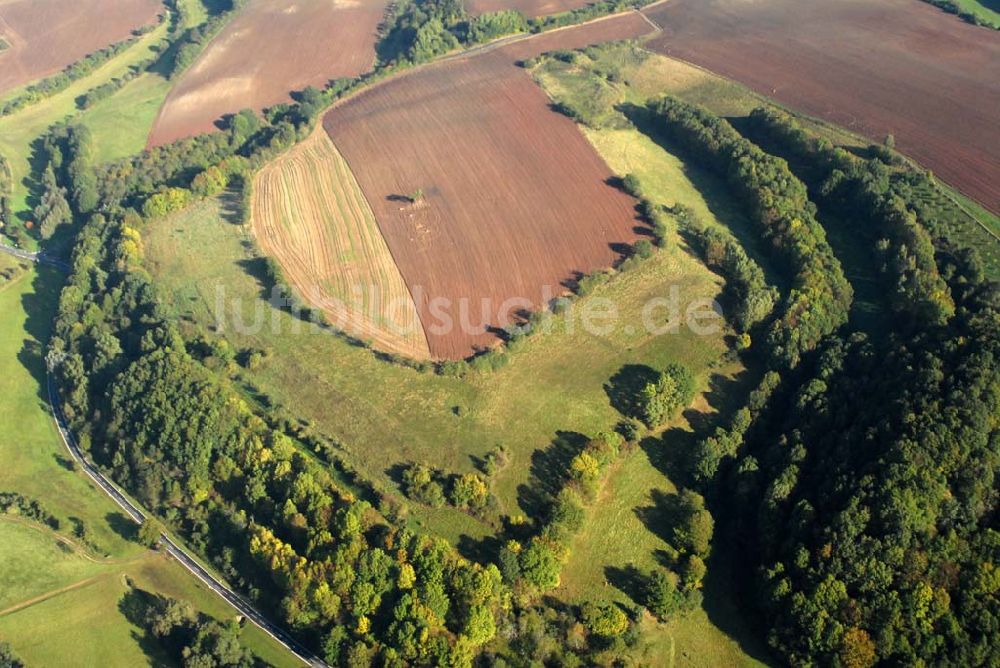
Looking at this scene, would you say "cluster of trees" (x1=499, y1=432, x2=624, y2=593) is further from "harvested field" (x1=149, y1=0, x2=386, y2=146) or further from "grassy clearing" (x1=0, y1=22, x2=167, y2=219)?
"grassy clearing" (x1=0, y1=22, x2=167, y2=219)

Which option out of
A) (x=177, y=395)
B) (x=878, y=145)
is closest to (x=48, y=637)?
(x=177, y=395)

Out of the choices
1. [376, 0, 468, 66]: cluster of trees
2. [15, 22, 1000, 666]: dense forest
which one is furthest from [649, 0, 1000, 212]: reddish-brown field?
[376, 0, 468, 66]: cluster of trees

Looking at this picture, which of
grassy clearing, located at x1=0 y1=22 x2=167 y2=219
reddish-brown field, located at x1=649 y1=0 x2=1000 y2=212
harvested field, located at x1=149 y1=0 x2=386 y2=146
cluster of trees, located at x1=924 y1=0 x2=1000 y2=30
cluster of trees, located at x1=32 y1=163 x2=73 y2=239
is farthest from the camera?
cluster of trees, located at x1=924 y1=0 x2=1000 y2=30

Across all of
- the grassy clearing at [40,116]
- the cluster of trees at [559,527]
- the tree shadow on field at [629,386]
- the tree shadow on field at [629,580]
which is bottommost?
the tree shadow on field at [629,580]

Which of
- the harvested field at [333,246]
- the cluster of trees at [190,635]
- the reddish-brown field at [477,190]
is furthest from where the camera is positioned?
the reddish-brown field at [477,190]

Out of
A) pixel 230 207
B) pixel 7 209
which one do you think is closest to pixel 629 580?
pixel 230 207

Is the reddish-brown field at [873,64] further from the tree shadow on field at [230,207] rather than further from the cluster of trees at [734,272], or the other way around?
the tree shadow on field at [230,207]

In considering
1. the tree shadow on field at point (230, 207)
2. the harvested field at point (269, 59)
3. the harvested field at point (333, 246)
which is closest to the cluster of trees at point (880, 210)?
the harvested field at point (333, 246)
